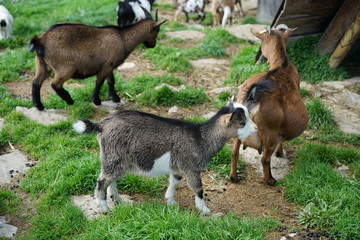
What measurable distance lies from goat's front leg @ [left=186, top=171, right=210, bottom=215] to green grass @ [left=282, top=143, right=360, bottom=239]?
3.19 ft

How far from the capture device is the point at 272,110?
4.71 m

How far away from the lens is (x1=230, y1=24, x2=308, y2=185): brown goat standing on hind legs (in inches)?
186

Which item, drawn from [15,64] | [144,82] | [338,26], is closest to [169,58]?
[144,82]

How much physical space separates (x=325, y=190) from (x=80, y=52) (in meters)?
4.00

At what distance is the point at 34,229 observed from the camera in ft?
13.5

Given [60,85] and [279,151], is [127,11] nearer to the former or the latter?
[60,85]

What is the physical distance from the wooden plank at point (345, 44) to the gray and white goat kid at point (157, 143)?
12.5 feet

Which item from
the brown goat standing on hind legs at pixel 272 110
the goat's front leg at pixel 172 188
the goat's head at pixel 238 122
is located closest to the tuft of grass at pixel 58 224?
the goat's front leg at pixel 172 188

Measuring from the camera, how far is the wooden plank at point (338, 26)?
7160 mm

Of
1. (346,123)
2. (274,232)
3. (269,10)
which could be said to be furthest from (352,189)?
(269,10)

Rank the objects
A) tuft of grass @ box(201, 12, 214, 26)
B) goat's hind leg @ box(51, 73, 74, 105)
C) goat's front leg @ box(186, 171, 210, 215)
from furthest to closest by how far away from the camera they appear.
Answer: tuft of grass @ box(201, 12, 214, 26) → goat's hind leg @ box(51, 73, 74, 105) → goat's front leg @ box(186, 171, 210, 215)

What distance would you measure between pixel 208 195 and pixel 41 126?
277cm

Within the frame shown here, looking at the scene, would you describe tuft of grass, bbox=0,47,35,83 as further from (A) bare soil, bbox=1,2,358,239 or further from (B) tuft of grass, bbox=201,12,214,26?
(B) tuft of grass, bbox=201,12,214,26

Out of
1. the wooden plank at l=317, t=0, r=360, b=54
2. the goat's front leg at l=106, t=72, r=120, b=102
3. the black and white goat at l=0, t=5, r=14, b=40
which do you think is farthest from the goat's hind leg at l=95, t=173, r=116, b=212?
the black and white goat at l=0, t=5, r=14, b=40
